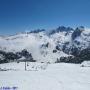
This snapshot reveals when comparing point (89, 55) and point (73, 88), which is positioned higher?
point (89, 55)

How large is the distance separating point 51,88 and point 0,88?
6.41 m

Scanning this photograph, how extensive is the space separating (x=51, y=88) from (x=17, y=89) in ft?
14.2

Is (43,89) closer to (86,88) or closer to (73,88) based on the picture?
(73,88)

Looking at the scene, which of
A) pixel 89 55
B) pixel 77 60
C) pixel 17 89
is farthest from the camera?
pixel 89 55

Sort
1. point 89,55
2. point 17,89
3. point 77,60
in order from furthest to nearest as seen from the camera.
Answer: point 89,55
point 77,60
point 17,89

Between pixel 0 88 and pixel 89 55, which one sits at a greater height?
pixel 89 55

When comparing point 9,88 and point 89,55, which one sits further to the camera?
point 89,55

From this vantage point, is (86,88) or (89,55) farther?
(89,55)

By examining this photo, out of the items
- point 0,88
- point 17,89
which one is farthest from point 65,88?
point 0,88

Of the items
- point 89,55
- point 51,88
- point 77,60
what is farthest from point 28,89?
point 89,55

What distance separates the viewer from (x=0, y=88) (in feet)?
70.4

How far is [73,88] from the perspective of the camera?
882 inches

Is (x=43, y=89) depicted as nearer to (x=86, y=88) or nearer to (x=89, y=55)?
(x=86, y=88)

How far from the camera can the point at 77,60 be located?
17612 cm
